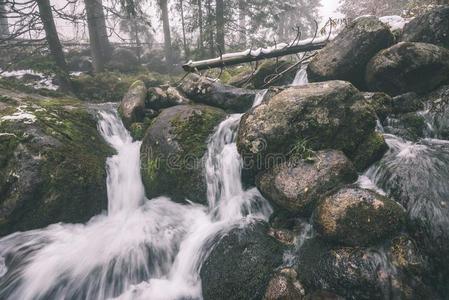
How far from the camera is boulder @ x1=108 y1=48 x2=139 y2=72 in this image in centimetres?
1989

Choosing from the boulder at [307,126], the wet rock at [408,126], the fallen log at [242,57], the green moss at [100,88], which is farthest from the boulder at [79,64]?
the wet rock at [408,126]

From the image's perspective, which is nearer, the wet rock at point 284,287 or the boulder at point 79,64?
the wet rock at point 284,287

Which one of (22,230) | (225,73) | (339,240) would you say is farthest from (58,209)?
(225,73)

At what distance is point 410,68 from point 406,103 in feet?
2.69

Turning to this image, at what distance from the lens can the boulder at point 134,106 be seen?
866 centimetres

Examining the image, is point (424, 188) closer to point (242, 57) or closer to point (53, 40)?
point (242, 57)

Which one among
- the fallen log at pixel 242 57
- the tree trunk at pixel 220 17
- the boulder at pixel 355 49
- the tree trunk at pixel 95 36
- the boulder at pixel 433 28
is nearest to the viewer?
the boulder at pixel 433 28

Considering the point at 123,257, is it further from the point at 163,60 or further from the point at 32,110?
the point at 163,60

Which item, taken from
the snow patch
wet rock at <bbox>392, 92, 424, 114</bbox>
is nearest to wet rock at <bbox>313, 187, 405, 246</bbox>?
wet rock at <bbox>392, 92, 424, 114</bbox>

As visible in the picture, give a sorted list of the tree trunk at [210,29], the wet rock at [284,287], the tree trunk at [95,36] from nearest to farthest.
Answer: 1. the wet rock at [284,287]
2. the tree trunk at [210,29]
3. the tree trunk at [95,36]

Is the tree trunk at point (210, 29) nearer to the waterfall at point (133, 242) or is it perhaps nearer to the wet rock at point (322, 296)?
the waterfall at point (133, 242)

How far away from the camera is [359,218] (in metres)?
4.39

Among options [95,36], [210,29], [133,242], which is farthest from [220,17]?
[133,242]

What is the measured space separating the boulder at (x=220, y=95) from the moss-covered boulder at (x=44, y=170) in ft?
10.8
